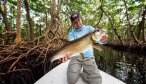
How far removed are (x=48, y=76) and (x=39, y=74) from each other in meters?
3.62

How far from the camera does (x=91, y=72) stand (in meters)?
4.77

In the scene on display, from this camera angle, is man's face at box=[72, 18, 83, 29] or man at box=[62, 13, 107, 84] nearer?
man's face at box=[72, 18, 83, 29]

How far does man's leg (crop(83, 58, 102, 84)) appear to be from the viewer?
471 centimetres

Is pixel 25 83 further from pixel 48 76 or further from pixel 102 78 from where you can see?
pixel 102 78

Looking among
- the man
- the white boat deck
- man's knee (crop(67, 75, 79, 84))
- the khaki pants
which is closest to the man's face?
the man

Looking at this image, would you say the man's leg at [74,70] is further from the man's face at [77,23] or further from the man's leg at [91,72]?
the man's face at [77,23]

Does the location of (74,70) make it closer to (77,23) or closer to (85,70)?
(85,70)

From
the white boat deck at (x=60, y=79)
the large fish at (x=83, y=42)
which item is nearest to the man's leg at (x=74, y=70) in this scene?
the white boat deck at (x=60, y=79)

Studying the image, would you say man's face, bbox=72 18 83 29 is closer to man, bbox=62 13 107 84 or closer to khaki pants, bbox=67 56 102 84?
man, bbox=62 13 107 84

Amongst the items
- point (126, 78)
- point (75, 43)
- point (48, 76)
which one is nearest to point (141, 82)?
point (126, 78)

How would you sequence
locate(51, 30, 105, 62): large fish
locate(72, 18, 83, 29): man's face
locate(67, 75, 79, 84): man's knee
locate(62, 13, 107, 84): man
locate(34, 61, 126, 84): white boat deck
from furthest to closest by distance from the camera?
locate(34, 61, 126, 84): white boat deck, locate(67, 75, 79, 84): man's knee, locate(62, 13, 107, 84): man, locate(72, 18, 83, 29): man's face, locate(51, 30, 105, 62): large fish

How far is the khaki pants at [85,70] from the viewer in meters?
4.72

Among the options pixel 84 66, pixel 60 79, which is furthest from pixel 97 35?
pixel 60 79

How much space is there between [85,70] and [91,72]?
0.12 metres
